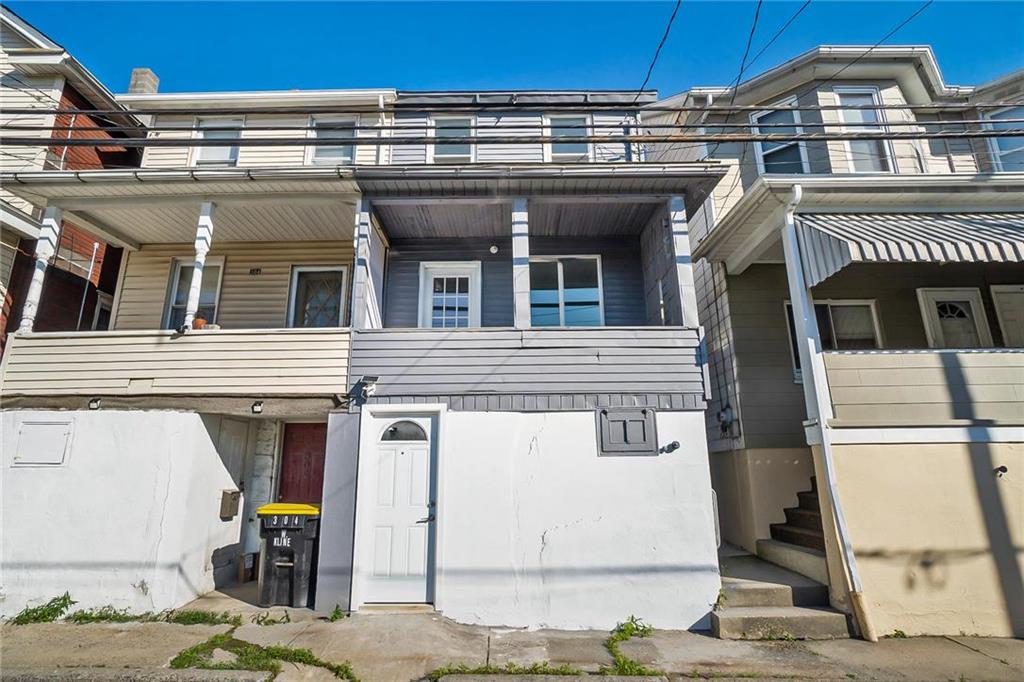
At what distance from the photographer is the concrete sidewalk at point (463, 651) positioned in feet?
14.1

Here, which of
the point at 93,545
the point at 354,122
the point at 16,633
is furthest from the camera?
the point at 354,122

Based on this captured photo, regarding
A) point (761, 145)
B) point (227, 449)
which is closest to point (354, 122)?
point (227, 449)

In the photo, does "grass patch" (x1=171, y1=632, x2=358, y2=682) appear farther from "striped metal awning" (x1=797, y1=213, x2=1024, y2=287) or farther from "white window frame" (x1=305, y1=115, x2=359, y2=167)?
"white window frame" (x1=305, y1=115, x2=359, y2=167)

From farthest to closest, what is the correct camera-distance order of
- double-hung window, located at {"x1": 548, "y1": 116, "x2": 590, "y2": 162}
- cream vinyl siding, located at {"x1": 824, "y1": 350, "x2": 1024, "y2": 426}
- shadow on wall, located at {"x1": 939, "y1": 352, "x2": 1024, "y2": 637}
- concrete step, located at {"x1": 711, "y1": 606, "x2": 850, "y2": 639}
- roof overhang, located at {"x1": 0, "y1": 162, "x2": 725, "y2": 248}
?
1. double-hung window, located at {"x1": 548, "y1": 116, "x2": 590, "y2": 162}
2. roof overhang, located at {"x1": 0, "y1": 162, "x2": 725, "y2": 248}
3. cream vinyl siding, located at {"x1": 824, "y1": 350, "x2": 1024, "y2": 426}
4. shadow on wall, located at {"x1": 939, "y1": 352, "x2": 1024, "y2": 637}
5. concrete step, located at {"x1": 711, "y1": 606, "x2": 850, "y2": 639}

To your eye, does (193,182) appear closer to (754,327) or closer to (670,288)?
(670,288)

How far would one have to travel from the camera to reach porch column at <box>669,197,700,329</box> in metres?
6.45

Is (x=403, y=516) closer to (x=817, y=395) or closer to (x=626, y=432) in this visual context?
(x=626, y=432)

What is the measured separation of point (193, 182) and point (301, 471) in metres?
4.87

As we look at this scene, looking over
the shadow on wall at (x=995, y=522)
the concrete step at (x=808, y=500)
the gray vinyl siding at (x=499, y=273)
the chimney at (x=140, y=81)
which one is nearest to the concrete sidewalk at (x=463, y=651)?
the shadow on wall at (x=995, y=522)

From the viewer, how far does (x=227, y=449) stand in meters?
7.10

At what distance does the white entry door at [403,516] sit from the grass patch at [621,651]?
7.25ft

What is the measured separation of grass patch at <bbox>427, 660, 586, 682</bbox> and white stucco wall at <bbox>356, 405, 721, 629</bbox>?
113cm

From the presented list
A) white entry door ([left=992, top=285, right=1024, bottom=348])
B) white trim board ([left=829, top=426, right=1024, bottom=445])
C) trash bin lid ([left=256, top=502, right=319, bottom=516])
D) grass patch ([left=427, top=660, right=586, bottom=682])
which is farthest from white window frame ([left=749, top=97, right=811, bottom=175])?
trash bin lid ([left=256, top=502, right=319, bottom=516])

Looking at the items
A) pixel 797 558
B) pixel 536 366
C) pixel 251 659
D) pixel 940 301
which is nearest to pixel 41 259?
pixel 251 659
